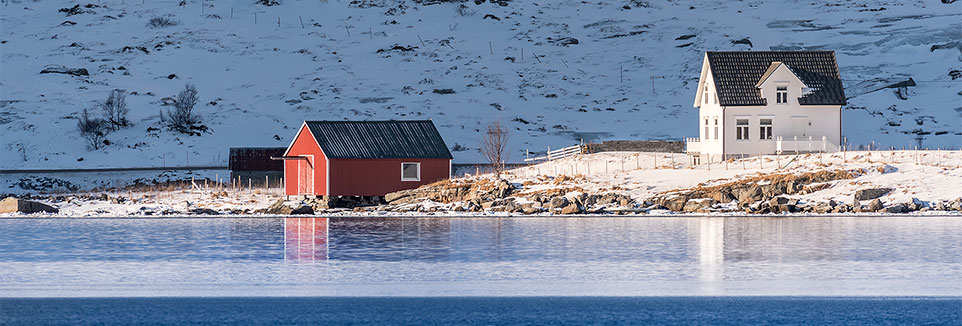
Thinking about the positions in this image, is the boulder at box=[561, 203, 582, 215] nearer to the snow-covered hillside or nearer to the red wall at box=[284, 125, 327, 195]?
the red wall at box=[284, 125, 327, 195]

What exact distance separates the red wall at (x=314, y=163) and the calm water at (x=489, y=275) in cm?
1511

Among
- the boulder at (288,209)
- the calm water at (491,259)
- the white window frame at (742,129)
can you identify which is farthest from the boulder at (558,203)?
the white window frame at (742,129)

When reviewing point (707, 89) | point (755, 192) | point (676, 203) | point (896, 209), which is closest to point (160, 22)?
point (707, 89)

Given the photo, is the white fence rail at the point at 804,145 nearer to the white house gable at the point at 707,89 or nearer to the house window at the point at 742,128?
the house window at the point at 742,128

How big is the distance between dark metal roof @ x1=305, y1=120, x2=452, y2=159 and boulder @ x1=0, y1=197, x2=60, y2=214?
1089 centimetres

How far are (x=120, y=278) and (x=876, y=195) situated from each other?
29.2 m

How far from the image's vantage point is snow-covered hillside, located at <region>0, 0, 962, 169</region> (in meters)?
88.2

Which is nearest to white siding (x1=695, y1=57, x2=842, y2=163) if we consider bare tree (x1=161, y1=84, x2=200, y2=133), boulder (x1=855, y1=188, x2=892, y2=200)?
boulder (x1=855, y1=188, x2=892, y2=200)

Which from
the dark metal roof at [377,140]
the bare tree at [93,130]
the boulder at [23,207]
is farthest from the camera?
the bare tree at [93,130]

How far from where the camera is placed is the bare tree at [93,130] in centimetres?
8479

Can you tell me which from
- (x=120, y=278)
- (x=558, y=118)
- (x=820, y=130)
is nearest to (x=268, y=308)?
(x=120, y=278)

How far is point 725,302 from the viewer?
1995cm

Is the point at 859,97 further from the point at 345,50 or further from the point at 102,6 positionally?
the point at 102,6

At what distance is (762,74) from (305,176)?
66.3 feet
